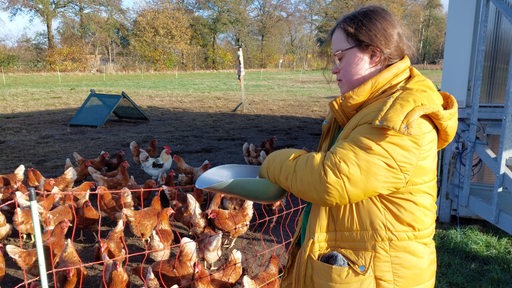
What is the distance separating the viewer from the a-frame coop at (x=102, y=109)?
9.40m

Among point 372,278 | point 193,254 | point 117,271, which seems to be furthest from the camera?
point 193,254

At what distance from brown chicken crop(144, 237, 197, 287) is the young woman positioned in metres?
1.66

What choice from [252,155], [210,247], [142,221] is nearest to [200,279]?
[210,247]

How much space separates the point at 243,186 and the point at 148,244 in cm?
233

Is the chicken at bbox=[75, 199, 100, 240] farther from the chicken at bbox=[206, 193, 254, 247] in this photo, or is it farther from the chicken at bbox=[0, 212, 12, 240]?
the chicken at bbox=[206, 193, 254, 247]

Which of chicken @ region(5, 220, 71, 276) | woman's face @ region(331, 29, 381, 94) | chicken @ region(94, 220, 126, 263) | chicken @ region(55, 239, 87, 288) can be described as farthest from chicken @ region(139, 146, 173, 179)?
woman's face @ region(331, 29, 381, 94)

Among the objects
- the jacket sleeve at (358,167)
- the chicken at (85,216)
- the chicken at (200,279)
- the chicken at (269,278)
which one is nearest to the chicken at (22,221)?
the chicken at (85,216)

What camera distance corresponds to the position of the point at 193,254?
283cm

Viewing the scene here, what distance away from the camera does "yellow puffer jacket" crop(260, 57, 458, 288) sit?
1.06 m

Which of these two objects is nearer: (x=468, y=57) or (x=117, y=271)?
(x=117, y=271)

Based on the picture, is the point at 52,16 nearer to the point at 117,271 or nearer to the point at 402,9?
the point at 402,9

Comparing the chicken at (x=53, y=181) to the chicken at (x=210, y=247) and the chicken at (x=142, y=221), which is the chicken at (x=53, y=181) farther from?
the chicken at (x=210, y=247)

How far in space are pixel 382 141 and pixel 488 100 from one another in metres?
Answer: 3.63

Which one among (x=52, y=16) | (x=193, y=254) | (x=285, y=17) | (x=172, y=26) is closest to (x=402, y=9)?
(x=285, y=17)
